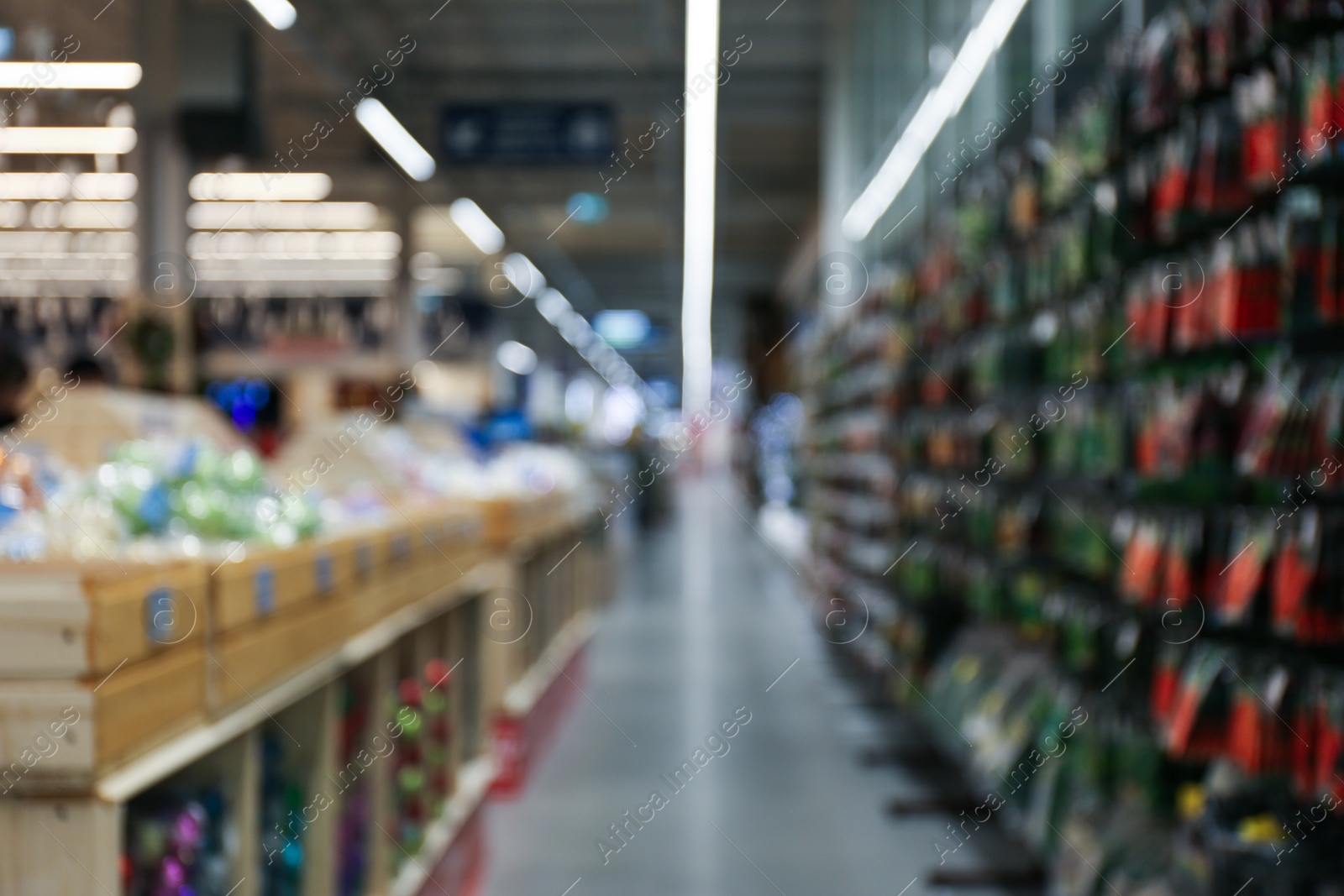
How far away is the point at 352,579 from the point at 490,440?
12396 mm

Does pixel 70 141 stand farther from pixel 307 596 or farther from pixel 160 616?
pixel 160 616

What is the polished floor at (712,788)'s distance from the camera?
405 centimetres

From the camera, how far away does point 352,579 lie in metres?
2.98

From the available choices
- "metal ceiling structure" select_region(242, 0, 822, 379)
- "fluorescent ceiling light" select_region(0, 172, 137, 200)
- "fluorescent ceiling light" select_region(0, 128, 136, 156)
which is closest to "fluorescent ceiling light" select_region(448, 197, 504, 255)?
"metal ceiling structure" select_region(242, 0, 822, 379)

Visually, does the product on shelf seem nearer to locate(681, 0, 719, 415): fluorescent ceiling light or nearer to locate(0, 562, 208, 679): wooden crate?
locate(0, 562, 208, 679): wooden crate

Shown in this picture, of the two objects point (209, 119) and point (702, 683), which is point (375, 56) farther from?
point (702, 683)

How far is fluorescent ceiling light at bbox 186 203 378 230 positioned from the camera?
1391 cm

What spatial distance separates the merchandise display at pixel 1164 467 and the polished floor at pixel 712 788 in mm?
566

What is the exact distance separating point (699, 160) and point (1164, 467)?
9.74 metres

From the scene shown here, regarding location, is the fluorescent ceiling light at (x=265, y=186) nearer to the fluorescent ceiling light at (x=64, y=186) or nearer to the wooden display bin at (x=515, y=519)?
the fluorescent ceiling light at (x=64, y=186)

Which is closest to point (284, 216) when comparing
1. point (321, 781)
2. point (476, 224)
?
point (476, 224)

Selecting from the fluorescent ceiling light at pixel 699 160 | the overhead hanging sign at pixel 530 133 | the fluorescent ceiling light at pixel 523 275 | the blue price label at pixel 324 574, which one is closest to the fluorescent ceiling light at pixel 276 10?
the overhead hanging sign at pixel 530 133

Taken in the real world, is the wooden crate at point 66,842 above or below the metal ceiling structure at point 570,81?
below

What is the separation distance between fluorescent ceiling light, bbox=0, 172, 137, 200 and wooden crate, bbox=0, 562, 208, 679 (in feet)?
27.1
